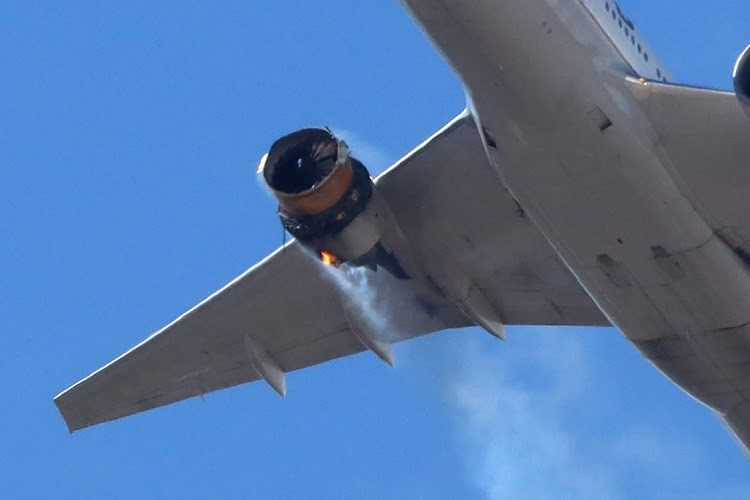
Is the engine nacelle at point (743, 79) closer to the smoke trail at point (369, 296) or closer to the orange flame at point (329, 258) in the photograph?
the orange flame at point (329, 258)

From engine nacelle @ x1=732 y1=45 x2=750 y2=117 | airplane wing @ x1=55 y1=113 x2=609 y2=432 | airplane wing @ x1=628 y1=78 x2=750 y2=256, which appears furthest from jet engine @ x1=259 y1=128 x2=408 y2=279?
engine nacelle @ x1=732 y1=45 x2=750 y2=117

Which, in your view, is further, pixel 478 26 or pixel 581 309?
pixel 581 309

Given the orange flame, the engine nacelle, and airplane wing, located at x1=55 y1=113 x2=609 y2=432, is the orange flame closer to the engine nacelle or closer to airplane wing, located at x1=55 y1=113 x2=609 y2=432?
airplane wing, located at x1=55 y1=113 x2=609 y2=432

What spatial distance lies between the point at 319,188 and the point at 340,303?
4.70 meters

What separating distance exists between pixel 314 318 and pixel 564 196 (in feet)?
24.6

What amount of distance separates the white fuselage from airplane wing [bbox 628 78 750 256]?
127 millimetres

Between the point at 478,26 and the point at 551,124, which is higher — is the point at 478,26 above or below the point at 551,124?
above

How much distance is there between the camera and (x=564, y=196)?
19781 millimetres

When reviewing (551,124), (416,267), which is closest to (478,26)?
(551,124)

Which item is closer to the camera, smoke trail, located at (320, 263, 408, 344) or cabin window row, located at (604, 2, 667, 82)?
cabin window row, located at (604, 2, 667, 82)

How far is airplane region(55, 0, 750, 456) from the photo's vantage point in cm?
1912

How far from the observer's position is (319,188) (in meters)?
21.4

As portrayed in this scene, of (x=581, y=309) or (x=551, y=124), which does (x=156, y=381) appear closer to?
(x=581, y=309)

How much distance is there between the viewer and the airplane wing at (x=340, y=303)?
23109mm
